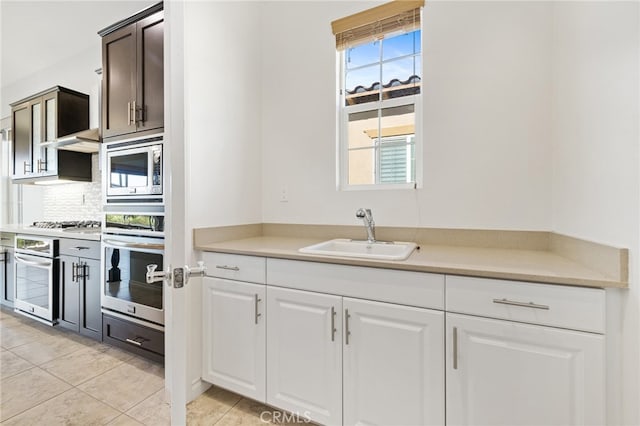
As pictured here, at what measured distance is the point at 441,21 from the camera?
1.71 m

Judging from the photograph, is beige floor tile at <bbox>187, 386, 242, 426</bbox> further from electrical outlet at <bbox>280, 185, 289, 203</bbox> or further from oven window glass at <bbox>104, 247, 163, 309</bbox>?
Result: electrical outlet at <bbox>280, 185, 289, 203</bbox>

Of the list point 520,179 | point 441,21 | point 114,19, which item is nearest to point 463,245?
point 520,179

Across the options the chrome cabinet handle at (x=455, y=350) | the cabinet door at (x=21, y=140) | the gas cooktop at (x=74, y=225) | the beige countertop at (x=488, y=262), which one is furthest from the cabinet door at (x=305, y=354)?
the cabinet door at (x=21, y=140)

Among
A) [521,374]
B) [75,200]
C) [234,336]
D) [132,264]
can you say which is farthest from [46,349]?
[521,374]

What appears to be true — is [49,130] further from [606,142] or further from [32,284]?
[606,142]

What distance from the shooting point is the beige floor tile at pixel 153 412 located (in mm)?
1487

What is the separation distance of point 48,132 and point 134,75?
1.70 metres

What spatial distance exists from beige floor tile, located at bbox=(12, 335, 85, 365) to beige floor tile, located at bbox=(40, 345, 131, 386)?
8cm

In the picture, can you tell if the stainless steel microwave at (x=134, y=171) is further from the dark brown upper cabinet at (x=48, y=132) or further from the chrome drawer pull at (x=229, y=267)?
the dark brown upper cabinet at (x=48, y=132)

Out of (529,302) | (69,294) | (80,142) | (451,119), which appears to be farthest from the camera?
(80,142)

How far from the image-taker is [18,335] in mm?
2420

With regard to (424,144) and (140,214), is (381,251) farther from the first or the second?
(140,214)

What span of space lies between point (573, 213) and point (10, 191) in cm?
550

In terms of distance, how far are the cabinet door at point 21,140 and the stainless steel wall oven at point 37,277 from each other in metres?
0.90
